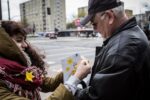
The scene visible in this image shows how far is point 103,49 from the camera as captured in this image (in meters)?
1.92

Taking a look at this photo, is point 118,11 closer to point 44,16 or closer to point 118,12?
point 118,12

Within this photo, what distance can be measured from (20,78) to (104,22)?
2.27ft

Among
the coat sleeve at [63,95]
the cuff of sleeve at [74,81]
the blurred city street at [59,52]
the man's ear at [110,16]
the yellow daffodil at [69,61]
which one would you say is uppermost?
the man's ear at [110,16]

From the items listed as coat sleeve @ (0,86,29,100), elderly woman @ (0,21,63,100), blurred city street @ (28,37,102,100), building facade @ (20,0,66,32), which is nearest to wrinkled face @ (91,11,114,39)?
elderly woman @ (0,21,63,100)

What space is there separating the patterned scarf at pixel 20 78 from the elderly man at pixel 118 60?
36 cm

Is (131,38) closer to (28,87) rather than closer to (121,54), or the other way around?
(121,54)

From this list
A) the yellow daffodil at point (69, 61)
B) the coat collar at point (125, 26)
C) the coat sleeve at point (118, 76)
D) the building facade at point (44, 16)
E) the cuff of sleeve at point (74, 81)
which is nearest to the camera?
the coat sleeve at point (118, 76)

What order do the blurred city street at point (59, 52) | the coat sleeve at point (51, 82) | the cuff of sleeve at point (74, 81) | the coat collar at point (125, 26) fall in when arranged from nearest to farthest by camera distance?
1. the coat collar at point (125, 26)
2. the cuff of sleeve at point (74, 81)
3. the coat sleeve at point (51, 82)
4. the blurred city street at point (59, 52)

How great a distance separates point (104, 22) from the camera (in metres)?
1.99

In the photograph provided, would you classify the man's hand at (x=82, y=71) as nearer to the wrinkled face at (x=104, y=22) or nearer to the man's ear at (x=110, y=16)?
the wrinkled face at (x=104, y=22)

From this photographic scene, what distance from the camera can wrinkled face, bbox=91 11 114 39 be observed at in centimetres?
197

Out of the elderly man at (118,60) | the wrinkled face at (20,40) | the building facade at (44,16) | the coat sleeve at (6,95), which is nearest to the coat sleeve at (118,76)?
the elderly man at (118,60)

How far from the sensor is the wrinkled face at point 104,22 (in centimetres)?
197

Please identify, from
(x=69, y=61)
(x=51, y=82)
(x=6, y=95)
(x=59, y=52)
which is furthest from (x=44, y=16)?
(x=6, y=95)
